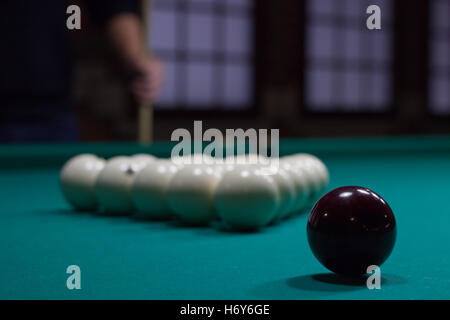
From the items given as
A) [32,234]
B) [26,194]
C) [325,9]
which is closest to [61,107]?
[26,194]

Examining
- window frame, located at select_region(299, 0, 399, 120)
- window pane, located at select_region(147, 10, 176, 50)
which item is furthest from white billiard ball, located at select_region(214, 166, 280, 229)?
window frame, located at select_region(299, 0, 399, 120)

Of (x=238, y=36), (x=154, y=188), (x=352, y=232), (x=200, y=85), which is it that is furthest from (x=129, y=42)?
(x=238, y=36)

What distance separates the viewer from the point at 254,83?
9.84 metres

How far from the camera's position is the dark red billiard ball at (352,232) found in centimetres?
149

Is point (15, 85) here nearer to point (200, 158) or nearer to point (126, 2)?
point (126, 2)

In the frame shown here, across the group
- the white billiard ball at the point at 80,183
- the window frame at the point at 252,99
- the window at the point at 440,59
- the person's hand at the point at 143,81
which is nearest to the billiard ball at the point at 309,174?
the white billiard ball at the point at 80,183

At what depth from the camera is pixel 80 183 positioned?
103 inches

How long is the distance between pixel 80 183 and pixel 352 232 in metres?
1.40

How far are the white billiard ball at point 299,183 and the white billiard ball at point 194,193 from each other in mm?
304

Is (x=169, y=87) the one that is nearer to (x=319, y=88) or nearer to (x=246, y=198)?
(x=319, y=88)

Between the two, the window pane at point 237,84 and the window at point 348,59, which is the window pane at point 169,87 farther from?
the window at point 348,59

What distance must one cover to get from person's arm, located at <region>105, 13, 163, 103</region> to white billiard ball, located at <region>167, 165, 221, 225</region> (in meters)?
1.95

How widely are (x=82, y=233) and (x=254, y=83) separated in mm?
7879
